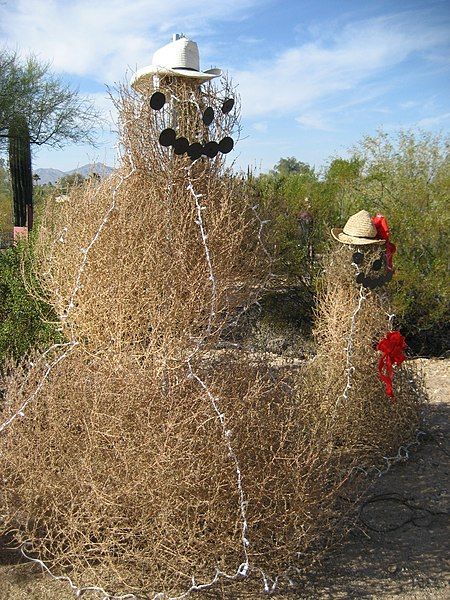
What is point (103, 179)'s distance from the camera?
2986 millimetres

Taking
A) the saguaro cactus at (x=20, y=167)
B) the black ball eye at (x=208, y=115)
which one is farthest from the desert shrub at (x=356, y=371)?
the saguaro cactus at (x=20, y=167)

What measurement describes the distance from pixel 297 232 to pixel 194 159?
5113 mm

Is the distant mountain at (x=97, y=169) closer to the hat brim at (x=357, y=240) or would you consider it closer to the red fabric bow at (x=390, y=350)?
the hat brim at (x=357, y=240)

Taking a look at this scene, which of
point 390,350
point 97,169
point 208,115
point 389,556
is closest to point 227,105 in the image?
point 208,115

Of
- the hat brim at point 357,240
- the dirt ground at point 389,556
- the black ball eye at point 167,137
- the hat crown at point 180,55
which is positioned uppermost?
the hat crown at point 180,55

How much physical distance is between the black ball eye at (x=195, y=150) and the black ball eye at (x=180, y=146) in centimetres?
2

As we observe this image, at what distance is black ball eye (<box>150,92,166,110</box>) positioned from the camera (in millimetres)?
2482

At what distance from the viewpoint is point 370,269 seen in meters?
3.74

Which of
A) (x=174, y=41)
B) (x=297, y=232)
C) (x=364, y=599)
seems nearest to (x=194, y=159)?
(x=174, y=41)

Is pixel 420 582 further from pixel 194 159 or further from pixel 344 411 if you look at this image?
pixel 194 159

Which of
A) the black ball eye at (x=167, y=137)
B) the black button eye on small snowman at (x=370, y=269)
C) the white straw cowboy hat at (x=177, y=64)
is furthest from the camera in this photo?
the black button eye on small snowman at (x=370, y=269)

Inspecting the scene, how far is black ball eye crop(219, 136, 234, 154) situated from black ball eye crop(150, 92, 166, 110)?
277mm

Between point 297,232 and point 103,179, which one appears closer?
point 103,179

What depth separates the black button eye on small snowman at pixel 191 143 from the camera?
2.47 m
